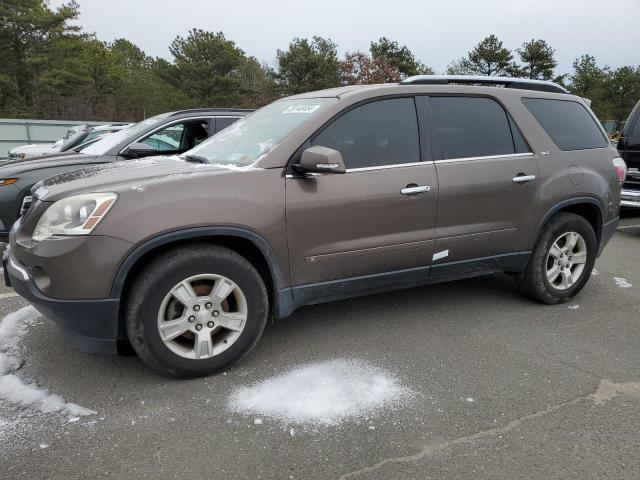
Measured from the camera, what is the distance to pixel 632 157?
7914 millimetres

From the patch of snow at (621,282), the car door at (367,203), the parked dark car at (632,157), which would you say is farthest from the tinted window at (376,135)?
the parked dark car at (632,157)

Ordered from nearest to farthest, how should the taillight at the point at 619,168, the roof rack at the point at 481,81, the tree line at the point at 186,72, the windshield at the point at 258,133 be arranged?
1. the windshield at the point at 258,133
2. the roof rack at the point at 481,81
3. the taillight at the point at 619,168
4. the tree line at the point at 186,72

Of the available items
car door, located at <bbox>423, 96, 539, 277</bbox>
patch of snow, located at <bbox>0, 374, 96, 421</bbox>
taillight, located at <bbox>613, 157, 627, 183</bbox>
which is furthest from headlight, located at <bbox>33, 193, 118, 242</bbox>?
taillight, located at <bbox>613, 157, 627, 183</bbox>

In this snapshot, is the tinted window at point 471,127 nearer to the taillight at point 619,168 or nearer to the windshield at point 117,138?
the taillight at point 619,168

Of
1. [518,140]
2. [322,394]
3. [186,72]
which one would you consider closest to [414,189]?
[518,140]

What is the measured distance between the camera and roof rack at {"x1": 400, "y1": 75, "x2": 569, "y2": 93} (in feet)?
13.0

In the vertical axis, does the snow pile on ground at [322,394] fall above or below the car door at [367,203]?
below

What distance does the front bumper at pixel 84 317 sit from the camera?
2744mm

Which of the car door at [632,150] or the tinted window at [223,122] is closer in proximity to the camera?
the tinted window at [223,122]

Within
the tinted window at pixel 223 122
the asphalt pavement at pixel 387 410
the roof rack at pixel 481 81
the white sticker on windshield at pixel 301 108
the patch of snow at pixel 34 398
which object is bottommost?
the asphalt pavement at pixel 387 410

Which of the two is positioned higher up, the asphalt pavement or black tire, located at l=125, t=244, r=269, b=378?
black tire, located at l=125, t=244, r=269, b=378

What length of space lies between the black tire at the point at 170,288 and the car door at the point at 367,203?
33cm

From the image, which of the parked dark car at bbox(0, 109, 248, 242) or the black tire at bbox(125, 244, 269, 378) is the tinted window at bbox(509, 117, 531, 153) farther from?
the parked dark car at bbox(0, 109, 248, 242)

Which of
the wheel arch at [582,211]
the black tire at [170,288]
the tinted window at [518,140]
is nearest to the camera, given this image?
the black tire at [170,288]
